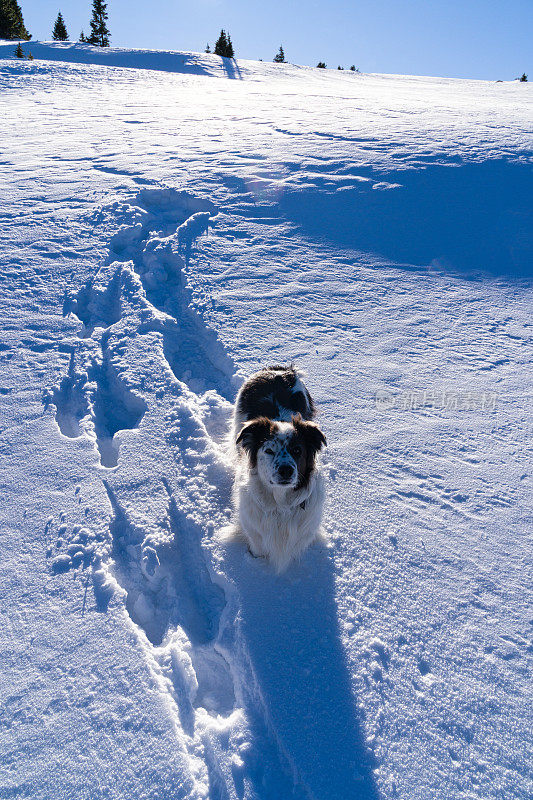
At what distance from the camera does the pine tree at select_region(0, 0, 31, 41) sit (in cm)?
2803

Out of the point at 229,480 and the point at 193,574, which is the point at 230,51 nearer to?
the point at 229,480

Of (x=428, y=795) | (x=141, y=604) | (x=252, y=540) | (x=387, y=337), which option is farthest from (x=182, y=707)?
(x=387, y=337)

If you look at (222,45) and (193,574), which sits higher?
(222,45)

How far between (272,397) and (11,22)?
39609mm

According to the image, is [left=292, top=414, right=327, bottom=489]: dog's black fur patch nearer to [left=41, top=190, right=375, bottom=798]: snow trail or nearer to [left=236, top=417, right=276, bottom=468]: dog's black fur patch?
[left=236, top=417, right=276, bottom=468]: dog's black fur patch

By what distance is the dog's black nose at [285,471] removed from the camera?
2.96 meters

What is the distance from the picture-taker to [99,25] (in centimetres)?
3106

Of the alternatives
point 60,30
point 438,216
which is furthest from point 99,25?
point 438,216

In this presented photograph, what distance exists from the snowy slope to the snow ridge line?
2cm

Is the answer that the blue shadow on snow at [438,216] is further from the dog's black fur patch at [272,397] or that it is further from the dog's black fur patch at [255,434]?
the dog's black fur patch at [255,434]

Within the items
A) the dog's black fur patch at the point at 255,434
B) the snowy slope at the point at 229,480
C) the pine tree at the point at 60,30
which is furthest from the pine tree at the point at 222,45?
the dog's black fur patch at the point at 255,434

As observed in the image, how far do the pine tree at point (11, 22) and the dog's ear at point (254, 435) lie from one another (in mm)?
39520

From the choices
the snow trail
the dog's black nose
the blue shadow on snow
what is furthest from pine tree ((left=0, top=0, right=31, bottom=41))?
the dog's black nose

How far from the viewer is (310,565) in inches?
130
